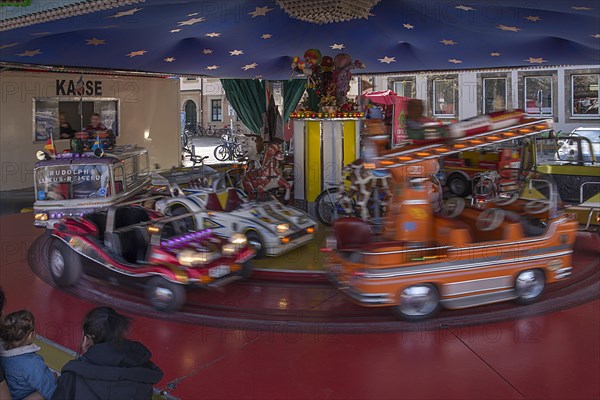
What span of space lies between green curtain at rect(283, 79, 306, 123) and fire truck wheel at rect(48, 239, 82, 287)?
9.85m

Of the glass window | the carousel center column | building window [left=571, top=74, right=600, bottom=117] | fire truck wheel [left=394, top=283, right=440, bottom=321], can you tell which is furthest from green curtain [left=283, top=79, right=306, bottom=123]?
building window [left=571, top=74, right=600, bottom=117]

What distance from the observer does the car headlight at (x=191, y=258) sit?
606cm

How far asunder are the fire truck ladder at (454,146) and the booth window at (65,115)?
9.14 m

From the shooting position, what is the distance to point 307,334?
569 cm

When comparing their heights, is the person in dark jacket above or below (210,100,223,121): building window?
below

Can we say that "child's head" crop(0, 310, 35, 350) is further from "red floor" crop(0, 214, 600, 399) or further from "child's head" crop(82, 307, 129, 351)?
"red floor" crop(0, 214, 600, 399)

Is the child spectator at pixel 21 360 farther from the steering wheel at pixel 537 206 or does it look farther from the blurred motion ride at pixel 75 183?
the steering wheel at pixel 537 206

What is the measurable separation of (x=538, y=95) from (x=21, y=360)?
26112 millimetres

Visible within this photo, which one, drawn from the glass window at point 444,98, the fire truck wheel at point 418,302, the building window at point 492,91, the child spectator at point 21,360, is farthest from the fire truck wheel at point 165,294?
the glass window at point 444,98

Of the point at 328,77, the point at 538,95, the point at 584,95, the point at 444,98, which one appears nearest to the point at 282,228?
the point at 328,77

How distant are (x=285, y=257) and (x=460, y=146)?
3.51 metres

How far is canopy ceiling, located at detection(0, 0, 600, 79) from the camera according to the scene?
6.95 m

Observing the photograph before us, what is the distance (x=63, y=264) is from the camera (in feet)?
22.9

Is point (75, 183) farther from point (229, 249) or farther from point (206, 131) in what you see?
point (206, 131)
